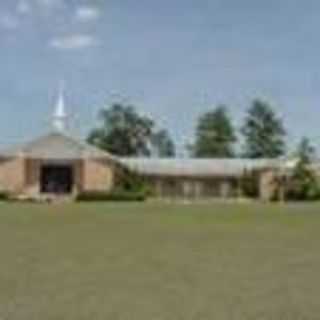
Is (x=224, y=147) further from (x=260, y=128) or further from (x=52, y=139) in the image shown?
(x=52, y=139)

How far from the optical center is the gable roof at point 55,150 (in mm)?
85312

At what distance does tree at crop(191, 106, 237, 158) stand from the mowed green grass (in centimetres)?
10160

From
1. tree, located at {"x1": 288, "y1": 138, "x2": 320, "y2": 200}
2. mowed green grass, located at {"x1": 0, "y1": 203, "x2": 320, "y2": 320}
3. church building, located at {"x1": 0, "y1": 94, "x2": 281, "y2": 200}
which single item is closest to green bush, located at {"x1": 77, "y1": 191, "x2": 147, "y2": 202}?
church building, located at {"x1": 0, "y1": 94, "x2": 281, "y2": 200}

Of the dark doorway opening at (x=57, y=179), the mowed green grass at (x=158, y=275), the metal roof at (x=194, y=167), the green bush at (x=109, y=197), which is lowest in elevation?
the mowed green grass at (x=158, y=275)

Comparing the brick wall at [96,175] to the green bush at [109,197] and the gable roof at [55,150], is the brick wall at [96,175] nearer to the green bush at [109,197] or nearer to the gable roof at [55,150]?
the gable roof at [55,150]

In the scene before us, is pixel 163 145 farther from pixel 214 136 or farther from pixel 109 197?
pixel 109 197

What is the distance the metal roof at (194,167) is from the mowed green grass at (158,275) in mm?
65350

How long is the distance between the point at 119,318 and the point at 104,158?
74.0m

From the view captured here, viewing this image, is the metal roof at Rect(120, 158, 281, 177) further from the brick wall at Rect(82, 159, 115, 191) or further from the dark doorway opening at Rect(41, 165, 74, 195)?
the brick wall at Rect(82, 159, 115, 191)

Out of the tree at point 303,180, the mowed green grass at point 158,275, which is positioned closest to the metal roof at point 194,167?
the tree at point 303,180

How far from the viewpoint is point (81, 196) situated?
74188mm

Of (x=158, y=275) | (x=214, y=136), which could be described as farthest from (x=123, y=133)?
(x=158, y=275)

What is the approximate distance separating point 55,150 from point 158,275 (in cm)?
6966

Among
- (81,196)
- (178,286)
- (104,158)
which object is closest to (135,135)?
(104,158)
